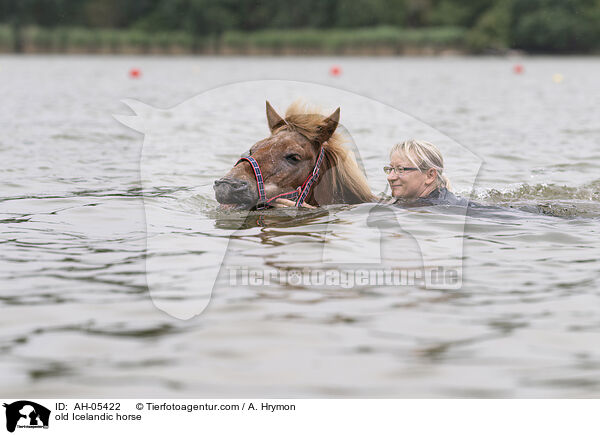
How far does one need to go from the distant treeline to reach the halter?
68.0 meters

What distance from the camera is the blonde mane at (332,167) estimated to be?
8.02 m

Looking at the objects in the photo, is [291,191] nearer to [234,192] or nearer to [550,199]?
[234,192]

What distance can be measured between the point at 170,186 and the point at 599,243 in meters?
5.88

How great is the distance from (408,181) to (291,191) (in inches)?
49.6

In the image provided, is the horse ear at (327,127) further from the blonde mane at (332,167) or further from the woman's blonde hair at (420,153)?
the woman's blonde hair at (420,153)

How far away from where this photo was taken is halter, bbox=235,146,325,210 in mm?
7711

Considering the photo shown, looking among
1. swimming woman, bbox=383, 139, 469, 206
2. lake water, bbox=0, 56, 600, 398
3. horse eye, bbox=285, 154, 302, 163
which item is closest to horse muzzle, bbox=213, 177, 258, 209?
lake water, bbox=0, 56, 600, 398

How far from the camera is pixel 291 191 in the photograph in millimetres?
8008

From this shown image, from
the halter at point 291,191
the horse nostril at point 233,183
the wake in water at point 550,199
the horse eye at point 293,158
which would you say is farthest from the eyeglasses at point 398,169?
the wake in water at point 550,199

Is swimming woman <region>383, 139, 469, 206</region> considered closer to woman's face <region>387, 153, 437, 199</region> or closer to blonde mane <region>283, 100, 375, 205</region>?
woman's face <region>387, 153, 437, 199</region>

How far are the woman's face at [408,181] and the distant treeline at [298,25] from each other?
67872 mm

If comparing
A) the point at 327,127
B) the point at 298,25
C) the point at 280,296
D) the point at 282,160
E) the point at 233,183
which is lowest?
the point at 280,296
